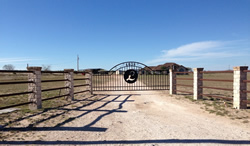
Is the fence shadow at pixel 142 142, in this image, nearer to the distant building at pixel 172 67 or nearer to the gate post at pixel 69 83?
the gate post at pixel 69 83

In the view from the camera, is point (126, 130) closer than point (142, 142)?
No

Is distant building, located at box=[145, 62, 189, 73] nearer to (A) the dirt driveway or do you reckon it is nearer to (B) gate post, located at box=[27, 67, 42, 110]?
(A) the dirt driveway

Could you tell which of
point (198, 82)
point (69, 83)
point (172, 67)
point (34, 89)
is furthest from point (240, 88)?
point (34, 89)

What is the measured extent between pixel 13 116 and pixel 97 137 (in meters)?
3.63

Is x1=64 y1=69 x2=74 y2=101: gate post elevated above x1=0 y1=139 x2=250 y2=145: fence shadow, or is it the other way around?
x1=64 y1=69 x2=74 y2=101: gate post

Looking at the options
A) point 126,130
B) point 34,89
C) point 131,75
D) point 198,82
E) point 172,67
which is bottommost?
point 126,130

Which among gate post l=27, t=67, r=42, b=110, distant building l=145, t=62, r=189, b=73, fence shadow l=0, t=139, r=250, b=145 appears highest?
distant building l=145, t=62, r=189, b=73

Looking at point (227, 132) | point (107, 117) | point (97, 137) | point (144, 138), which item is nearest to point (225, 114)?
point (227, 132)

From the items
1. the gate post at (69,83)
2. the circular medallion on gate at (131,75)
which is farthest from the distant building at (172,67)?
the gate post at (69,83)

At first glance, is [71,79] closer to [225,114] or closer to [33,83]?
[33,83]

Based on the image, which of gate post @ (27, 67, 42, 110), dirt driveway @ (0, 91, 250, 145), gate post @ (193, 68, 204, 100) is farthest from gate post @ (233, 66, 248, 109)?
gate post @ (27, 67, 42, 110)

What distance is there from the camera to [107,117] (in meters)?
5.79

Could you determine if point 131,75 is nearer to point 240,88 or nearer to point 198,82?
point 198,82

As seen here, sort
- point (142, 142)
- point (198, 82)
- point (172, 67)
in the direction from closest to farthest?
point (142, 142) < point (198, 82) < point (172, 67)
